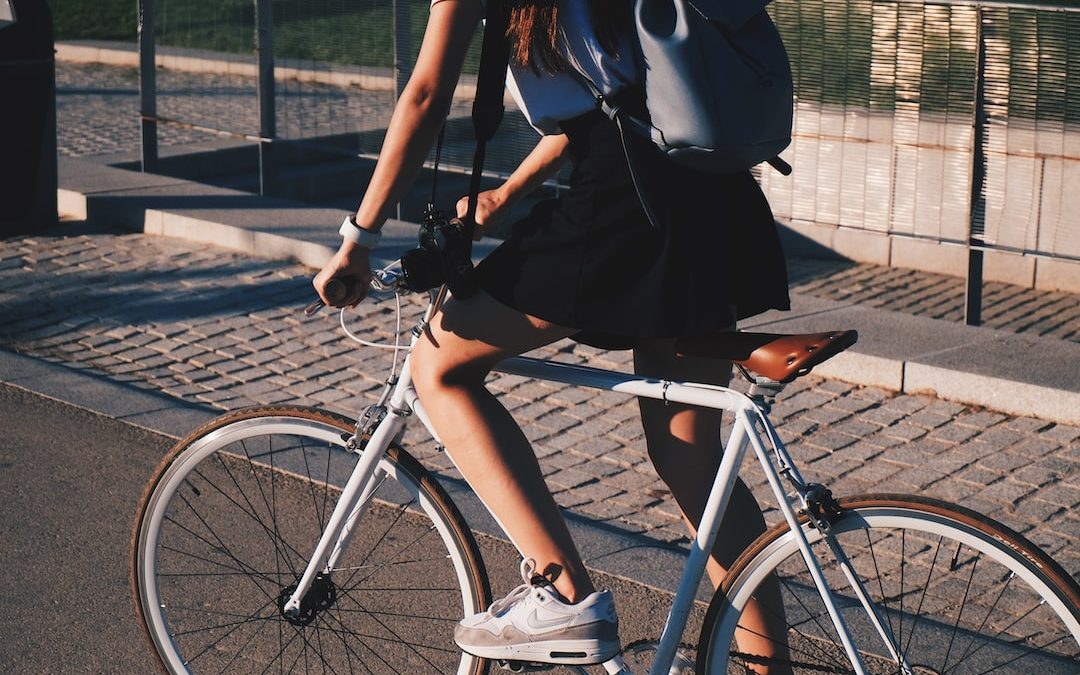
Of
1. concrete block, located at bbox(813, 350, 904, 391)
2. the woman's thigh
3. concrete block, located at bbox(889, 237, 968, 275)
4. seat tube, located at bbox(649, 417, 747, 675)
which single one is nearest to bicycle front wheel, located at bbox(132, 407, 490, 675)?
the woman's thigh

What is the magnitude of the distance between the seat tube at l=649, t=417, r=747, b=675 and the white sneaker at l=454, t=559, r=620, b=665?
101 mm

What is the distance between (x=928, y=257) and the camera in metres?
8.93

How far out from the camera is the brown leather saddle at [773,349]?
2484 millimetres

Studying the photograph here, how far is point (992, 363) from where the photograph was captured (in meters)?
5.79

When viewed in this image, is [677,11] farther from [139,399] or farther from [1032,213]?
[1032,213]

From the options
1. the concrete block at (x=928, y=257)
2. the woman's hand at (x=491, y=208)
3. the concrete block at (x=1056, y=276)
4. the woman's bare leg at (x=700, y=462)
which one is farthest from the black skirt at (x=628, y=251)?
the concrete block at (x=928, y=257)

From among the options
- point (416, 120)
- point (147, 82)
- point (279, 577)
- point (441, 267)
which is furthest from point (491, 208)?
point (147, 82)

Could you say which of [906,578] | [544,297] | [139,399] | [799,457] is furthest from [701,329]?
[139,399]

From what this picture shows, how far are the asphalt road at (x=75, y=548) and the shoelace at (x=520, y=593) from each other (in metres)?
1.05

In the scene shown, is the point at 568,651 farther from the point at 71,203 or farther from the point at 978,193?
the point at 71,203

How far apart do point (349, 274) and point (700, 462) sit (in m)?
0.80

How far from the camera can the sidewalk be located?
4.80 metres

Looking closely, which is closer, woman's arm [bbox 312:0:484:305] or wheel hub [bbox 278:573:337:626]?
woman's arm [bbox 312:0:484:305]

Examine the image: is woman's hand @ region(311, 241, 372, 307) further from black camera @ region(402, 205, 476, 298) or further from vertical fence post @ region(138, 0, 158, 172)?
vertical fence post @ region(138, 0, 158, 172)
